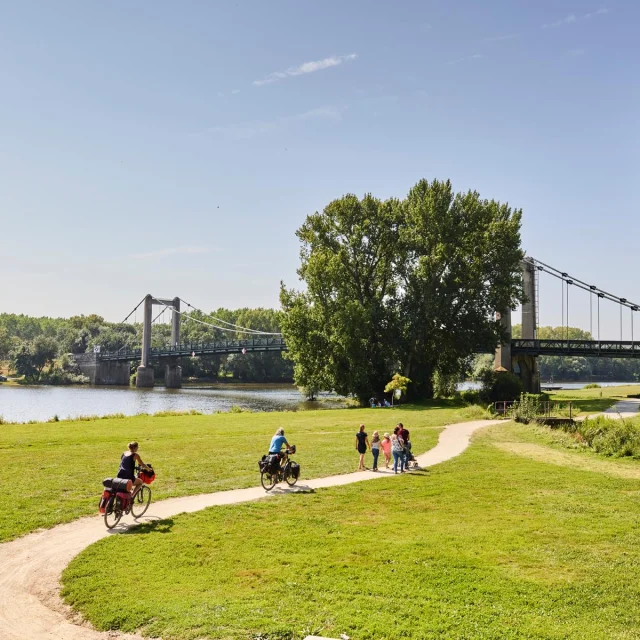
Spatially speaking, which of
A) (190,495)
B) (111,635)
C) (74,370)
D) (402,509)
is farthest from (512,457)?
(74,370)

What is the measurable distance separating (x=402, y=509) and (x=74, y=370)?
10947 cm

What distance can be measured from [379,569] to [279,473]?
630cm

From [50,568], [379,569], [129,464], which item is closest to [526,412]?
[379,569]

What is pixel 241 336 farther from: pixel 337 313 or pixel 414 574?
pixel 414 574

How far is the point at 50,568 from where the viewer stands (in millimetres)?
10281

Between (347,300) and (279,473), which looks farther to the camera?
(347,300)

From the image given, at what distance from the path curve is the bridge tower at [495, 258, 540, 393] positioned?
41212 millimetres

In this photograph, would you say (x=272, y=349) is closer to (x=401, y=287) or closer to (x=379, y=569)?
(x=401, y=287)

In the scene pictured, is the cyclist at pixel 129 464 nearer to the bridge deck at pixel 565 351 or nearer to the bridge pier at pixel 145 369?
the bridge deck at pixel 565 351

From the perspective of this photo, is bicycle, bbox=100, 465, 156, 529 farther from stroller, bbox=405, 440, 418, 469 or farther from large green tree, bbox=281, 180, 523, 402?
large green tree, bbox=281, 180, 523, 402

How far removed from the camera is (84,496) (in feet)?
49.1

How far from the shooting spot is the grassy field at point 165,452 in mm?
14540

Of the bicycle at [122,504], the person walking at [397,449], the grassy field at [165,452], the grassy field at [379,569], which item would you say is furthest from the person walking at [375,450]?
the bicycle at [122,504]

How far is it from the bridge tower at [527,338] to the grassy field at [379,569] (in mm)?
39837
